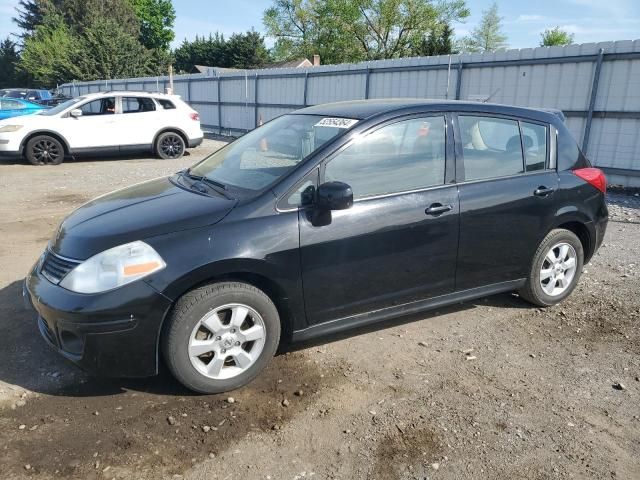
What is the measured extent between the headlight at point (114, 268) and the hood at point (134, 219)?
2.3 inches

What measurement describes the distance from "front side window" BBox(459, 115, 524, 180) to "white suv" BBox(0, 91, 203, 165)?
420 inches

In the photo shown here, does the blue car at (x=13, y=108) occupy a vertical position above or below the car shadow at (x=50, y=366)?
above

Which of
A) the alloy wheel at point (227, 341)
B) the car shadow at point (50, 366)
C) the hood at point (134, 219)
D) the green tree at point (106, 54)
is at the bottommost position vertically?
the car shadow at point (50, 366)

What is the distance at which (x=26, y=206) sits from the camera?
815 centimetres

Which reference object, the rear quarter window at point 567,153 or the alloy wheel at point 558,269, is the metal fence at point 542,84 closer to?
the rear quarter window at point 567,153

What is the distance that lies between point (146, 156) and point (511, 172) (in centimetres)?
1207

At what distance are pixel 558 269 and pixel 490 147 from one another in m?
1.28

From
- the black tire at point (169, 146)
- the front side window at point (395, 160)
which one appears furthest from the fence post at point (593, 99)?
the black tire at point (169, 146)

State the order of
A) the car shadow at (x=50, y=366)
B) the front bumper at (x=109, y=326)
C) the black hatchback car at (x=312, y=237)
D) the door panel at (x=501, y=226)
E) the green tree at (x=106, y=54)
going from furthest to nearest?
the green tree at (x=106, y=54)
the door panel at (x=501, y=226)
the car shadow at (x=50, y=366)
the black hatchback car at (x=312, y=237)
the front bumper at (x=109, y=326)

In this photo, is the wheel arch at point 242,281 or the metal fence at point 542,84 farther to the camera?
the metal fence at point 542,84

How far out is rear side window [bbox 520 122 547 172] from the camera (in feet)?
13.8

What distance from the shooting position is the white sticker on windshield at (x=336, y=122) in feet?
11.7

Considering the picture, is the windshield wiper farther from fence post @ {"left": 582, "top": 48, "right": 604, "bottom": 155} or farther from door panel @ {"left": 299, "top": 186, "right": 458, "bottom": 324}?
fence post @ {"left": 582, "top": 48, "right": 604, "bottom": 155}

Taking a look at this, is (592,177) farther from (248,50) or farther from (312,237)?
(248,50)
